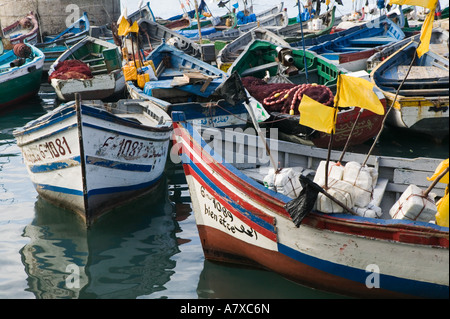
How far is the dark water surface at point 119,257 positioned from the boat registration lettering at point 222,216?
67 centimetres

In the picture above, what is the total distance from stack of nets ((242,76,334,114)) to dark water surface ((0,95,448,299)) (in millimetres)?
2619

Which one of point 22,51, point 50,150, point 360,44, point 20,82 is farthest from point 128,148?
point 360,44

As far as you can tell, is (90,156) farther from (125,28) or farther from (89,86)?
(89,86)

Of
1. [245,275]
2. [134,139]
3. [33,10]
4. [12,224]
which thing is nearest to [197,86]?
[134,139]

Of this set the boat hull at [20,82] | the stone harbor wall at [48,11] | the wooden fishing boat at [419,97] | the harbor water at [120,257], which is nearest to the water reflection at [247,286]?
the harbor water at [120,257]

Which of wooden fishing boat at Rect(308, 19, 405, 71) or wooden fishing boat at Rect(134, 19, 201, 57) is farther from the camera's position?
wooden fishing boat at Rect(134, 19, 201, 57)

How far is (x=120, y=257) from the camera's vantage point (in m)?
7.40

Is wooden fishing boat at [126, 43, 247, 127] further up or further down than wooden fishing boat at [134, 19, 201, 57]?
further down

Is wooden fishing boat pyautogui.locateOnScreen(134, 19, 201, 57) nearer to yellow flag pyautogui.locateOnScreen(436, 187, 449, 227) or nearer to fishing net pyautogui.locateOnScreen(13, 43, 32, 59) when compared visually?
fishing net pyautogui.locateOnScreen(13, 43, 32, 59)

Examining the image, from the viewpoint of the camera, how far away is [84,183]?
798 centimetres

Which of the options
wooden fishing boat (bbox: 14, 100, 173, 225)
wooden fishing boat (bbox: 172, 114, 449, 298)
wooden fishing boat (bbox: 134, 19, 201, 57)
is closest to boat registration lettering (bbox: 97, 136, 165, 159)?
wooden fishing boat (bbox: 14, 100, 173, 225)

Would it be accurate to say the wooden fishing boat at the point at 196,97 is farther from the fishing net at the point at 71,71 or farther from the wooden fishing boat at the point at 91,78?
the fishing net at the point at 71,71

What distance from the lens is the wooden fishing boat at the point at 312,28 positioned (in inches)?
832

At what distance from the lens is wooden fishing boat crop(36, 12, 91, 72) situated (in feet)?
64.0
